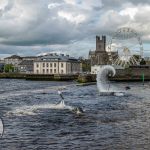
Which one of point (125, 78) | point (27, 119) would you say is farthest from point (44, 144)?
point (125, 78)

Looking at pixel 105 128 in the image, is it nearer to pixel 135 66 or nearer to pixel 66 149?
pixel 66 149

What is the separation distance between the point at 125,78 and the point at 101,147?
149 m

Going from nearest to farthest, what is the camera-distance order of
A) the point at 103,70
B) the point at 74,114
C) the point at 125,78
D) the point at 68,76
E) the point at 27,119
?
the point at 27,119, the point at 74,114, the point at 103,70, the point at 125,78, the point at 68,76

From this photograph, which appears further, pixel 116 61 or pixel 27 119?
pixel 116 61

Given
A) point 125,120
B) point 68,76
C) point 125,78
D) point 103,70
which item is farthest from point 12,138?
point 68,76

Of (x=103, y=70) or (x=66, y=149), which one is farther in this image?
(x=103, y=70)

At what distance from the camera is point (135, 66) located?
197500 millimetres

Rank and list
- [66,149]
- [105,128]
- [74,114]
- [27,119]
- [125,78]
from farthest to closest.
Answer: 1. [125,78]
2. [74,114]
3. [27,119]
4. [105,128]
5. [66,149]

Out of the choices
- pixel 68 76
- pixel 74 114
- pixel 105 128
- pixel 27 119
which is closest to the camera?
pixel 105 128

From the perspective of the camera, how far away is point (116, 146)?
25.1m

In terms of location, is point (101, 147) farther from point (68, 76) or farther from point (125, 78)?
point (68, 76)

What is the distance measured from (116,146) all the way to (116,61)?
558 ft

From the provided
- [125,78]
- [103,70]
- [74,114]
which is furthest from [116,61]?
[74,114]

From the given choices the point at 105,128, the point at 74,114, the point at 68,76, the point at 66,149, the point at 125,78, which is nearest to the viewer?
the point at 66,149
